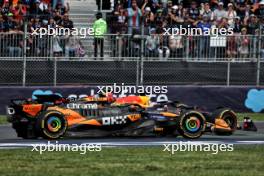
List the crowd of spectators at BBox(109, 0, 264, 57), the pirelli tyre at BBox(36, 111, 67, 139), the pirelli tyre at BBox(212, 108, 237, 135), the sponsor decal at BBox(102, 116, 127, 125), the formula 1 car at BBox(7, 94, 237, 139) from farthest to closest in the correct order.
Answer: the crowd of spectators at BBox(109, 0, 264, 57) < the pirelli tyre at BBox(212, 108, 237, 135) < the sponsor decal at BBox(102, 116, 127, 125) < the formula 1 car at BBox(7, 94, 237, 139) < the pirelli tyre at BBox(36, 111, 67, 139)

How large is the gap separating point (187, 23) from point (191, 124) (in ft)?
23.0

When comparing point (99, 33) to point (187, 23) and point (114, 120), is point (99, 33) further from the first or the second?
point (114, 120)

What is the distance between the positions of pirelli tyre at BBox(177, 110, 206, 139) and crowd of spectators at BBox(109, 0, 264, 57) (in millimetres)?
5980

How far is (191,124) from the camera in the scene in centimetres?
1499

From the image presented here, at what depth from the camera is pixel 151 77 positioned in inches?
830

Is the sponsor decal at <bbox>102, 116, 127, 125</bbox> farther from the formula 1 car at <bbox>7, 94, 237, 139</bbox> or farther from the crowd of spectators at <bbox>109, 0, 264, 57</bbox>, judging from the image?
the crowd of spectators at <bbox>109, 0, 264, 57</bbox>

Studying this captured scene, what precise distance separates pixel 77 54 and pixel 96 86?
0.96m

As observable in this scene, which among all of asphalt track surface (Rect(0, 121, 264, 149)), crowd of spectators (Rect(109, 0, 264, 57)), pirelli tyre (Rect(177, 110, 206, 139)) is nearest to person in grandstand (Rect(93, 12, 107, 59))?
crowd of spectators (Rect(109, 0, 264, 57))

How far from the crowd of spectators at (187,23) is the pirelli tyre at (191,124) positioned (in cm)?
598

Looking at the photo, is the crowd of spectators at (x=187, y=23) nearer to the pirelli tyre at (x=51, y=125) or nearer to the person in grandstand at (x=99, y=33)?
the person in grandstand at (x=99, y=33)

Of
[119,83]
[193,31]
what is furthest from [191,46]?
[119,83]

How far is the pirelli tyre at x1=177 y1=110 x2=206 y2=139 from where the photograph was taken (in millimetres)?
14914

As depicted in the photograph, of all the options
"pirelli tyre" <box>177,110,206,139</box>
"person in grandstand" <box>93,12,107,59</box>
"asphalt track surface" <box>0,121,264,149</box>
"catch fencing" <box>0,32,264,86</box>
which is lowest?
"asphalt track surface" <box>0,121,264,149</box>

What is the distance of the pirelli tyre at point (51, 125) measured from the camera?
47.4 feet
